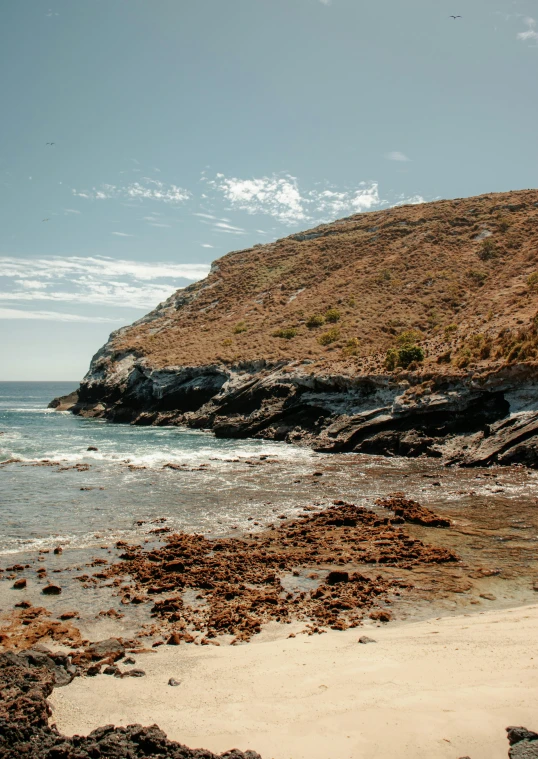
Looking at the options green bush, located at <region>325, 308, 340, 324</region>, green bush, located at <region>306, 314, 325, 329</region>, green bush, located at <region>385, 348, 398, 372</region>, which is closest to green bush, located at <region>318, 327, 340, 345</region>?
green bush, located at <region>306, 314, 325, 329</region>

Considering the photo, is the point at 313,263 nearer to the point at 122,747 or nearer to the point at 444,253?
the point at 444,253

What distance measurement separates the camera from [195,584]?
14.1 m

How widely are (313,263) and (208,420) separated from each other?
47160 mm

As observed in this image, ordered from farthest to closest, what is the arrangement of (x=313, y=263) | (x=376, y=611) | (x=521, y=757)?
1. (x=313, y=263)
2. (x=376, y=611)
3. (x=521, y=757)

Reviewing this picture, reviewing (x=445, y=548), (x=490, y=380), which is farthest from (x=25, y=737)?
(x=490, y=380)

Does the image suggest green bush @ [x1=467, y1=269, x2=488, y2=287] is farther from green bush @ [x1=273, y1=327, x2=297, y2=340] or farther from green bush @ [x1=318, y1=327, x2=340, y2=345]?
green bush @ [x1=273, y1=327, x2=297, y2=340]

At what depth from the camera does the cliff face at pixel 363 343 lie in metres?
37.0

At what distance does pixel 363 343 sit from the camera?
198 ft

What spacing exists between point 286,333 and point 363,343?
1101 cm

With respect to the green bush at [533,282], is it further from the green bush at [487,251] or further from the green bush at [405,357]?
the green bush at [405,357]

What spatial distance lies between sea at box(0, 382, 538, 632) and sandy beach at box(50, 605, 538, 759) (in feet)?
12.9

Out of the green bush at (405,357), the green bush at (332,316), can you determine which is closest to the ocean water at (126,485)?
the green bush at (405,357)

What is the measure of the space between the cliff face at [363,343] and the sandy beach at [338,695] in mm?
24226

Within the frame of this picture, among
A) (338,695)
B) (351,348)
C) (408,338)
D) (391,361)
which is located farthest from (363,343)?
(338,695)
